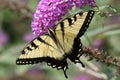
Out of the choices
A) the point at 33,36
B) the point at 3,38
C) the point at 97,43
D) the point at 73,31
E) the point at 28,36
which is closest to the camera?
the point at 73,31

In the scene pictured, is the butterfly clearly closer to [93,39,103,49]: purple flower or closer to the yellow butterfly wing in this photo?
the yellow butterfly wing

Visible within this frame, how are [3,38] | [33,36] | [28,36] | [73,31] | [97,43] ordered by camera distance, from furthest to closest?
[3,38] < [28,36] < [33,36] < [97,43] < [73,31]

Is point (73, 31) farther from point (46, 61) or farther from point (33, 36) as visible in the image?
point (33, 36)

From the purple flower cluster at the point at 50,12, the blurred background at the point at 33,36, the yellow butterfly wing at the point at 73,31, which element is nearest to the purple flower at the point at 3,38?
the blurred background at the point at 33,36

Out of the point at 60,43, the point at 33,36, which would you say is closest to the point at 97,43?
the point at 33,36

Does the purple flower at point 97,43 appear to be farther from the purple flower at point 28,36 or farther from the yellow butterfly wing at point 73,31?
the yellow butterfly wing at point 73,31

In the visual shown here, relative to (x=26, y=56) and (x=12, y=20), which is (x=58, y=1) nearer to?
(x=26, y=56)

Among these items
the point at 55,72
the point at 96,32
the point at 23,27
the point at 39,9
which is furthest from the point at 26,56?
the point at 23,27
